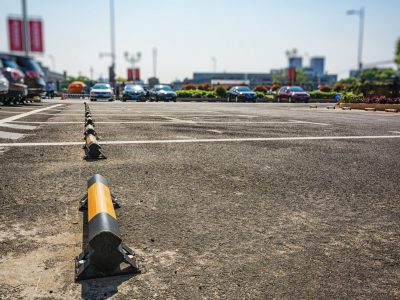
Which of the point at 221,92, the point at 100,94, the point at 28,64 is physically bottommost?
the point at 100,94

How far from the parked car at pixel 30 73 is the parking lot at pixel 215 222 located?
1706cm

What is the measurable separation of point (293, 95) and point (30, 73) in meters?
23.1

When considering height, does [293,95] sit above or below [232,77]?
below

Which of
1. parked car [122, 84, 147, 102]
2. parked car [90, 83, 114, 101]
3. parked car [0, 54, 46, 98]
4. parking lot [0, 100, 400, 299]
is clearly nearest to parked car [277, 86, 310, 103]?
parked car [122, 84, 147, 102]

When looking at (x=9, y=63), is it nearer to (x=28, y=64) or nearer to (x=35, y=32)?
(x=28, y=64)

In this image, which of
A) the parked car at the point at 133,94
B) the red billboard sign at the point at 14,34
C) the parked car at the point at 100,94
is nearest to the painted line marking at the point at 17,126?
the parked car at the point at 100,94

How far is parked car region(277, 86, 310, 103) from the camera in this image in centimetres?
3519

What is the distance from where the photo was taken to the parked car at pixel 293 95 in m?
35.2

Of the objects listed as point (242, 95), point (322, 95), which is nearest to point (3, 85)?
point (242, 95)

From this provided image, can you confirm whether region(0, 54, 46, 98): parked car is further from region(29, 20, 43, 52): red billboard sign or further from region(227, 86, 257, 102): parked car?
region(29, 20, 43, 52): red billboard sign

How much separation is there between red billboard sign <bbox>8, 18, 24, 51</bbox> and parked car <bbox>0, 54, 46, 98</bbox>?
2443cm

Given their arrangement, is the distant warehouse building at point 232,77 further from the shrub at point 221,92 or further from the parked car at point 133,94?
the parked car at point 133,94

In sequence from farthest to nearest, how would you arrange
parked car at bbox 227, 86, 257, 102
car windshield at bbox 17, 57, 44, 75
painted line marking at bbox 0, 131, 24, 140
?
parked car at bbox 227, 86, 257, 102, car windshield at bbox 17, 57, 44, 75, painted line marking at bbox 0, 131, 24, 140

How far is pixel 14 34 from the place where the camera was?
43656 mm
